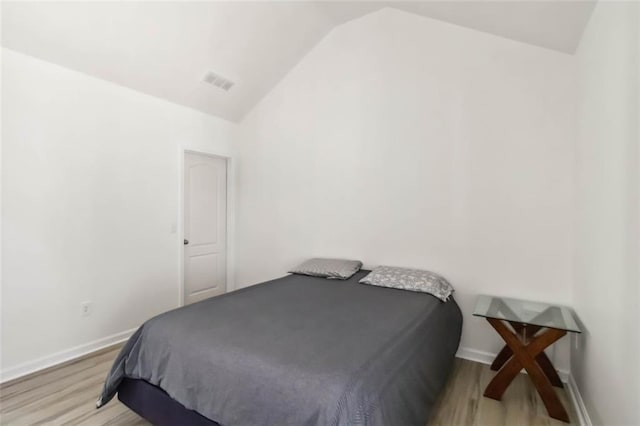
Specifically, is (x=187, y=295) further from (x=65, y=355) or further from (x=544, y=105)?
(x=544, y=105)

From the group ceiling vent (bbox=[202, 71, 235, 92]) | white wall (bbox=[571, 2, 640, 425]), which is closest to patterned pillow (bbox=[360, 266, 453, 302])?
white wall (bbox=[571, 2, 640, 425])

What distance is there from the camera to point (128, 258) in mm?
3248

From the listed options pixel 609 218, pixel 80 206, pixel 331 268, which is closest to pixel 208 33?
pixel 80 206

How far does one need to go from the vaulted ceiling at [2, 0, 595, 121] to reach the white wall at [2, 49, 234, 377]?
21cm

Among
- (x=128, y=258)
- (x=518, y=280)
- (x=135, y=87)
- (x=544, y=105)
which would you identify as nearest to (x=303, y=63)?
(x=135, y=87)

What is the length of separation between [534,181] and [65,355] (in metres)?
4.03

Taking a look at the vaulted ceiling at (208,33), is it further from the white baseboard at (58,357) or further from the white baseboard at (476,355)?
the white baseboard at (476,355)

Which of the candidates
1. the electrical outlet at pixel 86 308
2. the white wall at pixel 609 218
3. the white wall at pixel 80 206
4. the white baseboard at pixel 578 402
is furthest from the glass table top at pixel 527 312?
the electrical outlet at pixel 86 308

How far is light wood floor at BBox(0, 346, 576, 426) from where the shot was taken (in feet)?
6.73

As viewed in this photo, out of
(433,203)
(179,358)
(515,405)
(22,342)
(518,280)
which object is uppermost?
(433,203)

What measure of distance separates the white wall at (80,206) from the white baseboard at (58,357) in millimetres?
17

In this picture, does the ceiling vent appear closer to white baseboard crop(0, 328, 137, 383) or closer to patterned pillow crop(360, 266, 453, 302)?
patterned pillow crop(360, 266, 453, 302)

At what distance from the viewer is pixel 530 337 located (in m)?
2.44

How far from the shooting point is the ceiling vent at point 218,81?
3.42 m
